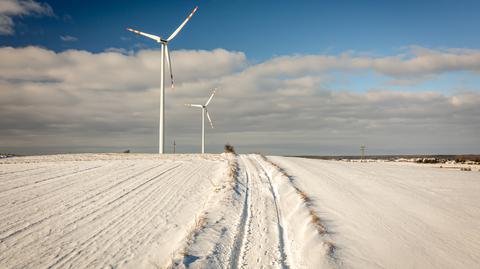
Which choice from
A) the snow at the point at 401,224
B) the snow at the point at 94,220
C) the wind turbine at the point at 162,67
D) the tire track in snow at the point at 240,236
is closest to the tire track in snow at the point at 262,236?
the tire track in snow at the point at 240,236

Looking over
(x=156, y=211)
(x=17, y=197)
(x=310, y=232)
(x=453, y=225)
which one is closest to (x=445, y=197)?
(x=453, y=225)

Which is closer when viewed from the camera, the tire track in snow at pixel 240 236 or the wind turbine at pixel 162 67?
the tire track in snow at pixel 240 236

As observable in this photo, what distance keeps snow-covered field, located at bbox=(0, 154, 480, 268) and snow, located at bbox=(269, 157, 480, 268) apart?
30mm

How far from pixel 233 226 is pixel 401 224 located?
4744mm

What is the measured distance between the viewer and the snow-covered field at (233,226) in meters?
7.28

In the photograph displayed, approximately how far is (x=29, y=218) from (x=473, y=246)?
452 inches

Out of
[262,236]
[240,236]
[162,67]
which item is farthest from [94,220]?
[162,67]

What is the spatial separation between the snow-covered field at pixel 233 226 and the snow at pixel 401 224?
0.03m

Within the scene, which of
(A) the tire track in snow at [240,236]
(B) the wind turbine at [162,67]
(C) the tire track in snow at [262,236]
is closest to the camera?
(C) the tire track in snow at [262,236]

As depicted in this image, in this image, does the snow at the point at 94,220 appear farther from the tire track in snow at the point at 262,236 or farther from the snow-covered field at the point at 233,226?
the tire track in snow at the point at 262,236

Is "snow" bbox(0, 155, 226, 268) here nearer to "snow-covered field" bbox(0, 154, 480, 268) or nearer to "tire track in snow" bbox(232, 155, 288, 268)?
"snow-covered field" bbox(0, 154, 480, 268)

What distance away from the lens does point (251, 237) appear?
8.73m

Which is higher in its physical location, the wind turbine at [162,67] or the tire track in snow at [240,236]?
the wind turbine at [162,67]

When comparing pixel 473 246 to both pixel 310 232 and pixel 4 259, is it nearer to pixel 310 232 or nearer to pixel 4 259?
pixel 310 232
